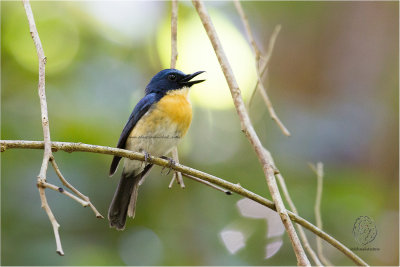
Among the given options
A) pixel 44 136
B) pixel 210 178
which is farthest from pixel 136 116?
pixel 44 136

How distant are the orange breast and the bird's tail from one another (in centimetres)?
42

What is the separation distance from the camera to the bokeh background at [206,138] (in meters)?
3.75

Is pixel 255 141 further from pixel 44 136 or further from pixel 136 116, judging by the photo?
pixel 136 116

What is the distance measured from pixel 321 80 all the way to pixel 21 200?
369 centimetres

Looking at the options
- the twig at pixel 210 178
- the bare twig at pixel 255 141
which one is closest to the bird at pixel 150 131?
the bare twig at pixel 255 141

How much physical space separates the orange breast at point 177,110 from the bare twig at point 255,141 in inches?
46.9

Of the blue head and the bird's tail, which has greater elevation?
the blue head

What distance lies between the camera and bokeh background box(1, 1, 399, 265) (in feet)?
12.3

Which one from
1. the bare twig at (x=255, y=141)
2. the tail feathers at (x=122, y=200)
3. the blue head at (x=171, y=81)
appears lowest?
the tail feathers at (x=122, y=200)

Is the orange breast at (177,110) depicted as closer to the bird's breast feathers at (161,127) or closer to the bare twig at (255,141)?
the bird's breast feathers at (161,127)
